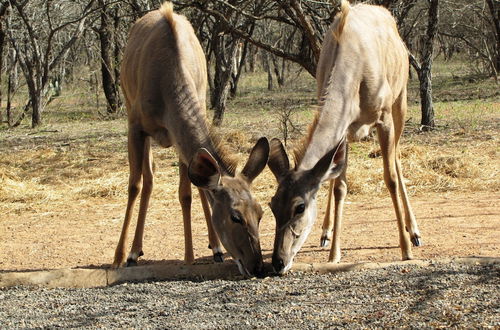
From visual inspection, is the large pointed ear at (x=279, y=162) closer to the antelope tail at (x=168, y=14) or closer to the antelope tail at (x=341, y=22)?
the antelope tail at (x=341, y=22)

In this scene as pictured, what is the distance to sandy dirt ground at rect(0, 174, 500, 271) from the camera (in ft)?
21.1

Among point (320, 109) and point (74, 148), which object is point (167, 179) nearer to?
point (74, 148)

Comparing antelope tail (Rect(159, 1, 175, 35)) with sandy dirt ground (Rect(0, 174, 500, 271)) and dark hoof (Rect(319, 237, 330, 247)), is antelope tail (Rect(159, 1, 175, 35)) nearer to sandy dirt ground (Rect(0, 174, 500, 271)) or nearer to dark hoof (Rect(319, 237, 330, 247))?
sandy dirt ground (Rect(0, 174, 500, 271))

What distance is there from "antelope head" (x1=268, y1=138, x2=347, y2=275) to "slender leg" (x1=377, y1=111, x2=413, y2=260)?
86cm

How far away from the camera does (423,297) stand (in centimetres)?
434

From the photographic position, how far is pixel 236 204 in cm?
503

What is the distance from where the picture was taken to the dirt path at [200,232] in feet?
21.1

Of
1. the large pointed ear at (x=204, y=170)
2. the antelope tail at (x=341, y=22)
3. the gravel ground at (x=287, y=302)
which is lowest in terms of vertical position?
the gravel ground at (x=287, y=302)

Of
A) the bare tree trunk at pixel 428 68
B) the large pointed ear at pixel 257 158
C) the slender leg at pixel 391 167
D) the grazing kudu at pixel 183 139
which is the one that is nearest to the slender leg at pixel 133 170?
the grazing kudu at pixel 183 139

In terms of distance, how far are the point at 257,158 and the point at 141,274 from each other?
1.21 meters

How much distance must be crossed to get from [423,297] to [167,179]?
6396 millimetres

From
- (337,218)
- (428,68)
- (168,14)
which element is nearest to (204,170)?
(337,218)

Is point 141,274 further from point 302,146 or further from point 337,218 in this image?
point 337,218

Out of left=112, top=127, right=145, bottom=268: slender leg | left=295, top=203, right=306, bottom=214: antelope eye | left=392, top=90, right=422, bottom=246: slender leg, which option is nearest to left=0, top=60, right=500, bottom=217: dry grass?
left=392, top=90, right=422, bottom=246: slender leg
